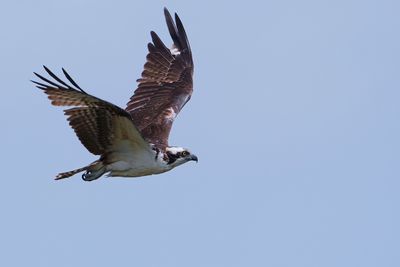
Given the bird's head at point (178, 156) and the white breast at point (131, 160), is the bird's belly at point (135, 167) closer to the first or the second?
the white breast at point (131, 160)

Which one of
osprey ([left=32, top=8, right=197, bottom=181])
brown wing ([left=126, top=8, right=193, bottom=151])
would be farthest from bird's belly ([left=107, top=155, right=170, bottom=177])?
brown wing ([left=126, top=8, right=193, bottom=151])

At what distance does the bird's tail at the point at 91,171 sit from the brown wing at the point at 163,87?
144 cm

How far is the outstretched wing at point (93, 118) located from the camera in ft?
51.5

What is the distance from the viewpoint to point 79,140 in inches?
671

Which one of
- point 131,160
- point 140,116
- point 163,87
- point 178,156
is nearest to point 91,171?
point 131,160

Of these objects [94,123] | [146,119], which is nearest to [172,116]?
[146,119]

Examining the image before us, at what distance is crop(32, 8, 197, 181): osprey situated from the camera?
52.7 feet

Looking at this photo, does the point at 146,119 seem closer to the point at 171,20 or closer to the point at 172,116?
the point at 172,116

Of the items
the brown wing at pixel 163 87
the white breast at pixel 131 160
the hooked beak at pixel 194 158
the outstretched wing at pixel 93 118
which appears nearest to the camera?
the outstretched wing at pixel 93 118

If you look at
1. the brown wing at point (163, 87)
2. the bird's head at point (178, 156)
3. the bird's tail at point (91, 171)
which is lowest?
the bird's tail at point (91, 171)

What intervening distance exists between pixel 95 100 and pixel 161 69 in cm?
594

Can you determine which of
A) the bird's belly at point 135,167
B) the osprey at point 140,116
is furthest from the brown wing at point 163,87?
the bird's belly at point 135,167

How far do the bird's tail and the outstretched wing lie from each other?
213 millimetres

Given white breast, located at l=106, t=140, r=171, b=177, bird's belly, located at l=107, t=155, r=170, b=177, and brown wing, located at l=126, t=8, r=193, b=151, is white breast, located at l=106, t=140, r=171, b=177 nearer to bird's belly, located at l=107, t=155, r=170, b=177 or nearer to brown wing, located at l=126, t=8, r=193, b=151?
bird's belly, located at l=107, t=155, r=170, b=177
